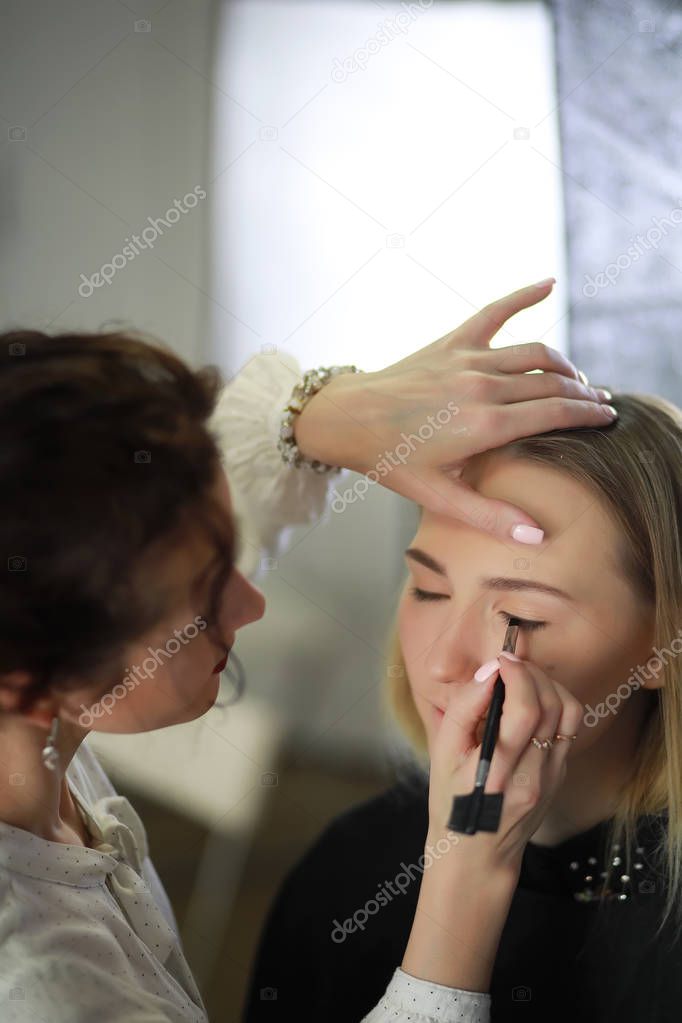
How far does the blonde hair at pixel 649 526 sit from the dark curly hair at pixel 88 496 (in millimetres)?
430

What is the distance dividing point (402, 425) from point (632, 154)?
1.02 metres

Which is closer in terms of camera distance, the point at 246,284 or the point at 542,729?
the point at 542,729

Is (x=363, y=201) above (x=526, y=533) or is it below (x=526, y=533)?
above

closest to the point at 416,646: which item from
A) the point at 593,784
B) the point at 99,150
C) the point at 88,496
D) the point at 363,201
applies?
the point at 593,784

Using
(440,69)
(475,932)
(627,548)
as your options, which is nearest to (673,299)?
(440,69)

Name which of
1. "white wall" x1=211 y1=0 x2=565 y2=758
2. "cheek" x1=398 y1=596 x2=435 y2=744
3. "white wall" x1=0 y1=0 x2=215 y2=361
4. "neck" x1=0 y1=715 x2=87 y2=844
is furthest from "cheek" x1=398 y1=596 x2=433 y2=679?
"white wall" x1=0 y1=0 x2=215 y2=361

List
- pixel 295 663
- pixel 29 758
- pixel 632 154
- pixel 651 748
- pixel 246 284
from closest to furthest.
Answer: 1. pixel 29 758
2. pixel 651 748
3. pixel 632 154
4. pixel 246 284
5. pixel 295 663

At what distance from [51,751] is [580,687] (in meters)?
0.51

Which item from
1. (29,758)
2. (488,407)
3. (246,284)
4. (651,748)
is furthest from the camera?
(246,284)

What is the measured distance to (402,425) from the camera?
0.96 meters

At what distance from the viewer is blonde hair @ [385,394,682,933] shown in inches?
37.3

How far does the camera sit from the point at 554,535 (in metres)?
0.94

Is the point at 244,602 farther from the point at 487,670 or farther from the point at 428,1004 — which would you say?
the point at 428,1004

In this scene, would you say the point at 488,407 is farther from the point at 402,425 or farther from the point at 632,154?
the point at 632,154
